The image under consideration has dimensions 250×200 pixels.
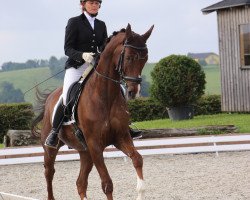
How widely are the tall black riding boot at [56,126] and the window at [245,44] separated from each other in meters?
15.8

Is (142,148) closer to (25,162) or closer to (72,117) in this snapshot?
(25,162)

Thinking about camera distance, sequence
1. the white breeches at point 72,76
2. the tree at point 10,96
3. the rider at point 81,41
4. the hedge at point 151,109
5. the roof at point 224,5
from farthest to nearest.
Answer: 1. the tree at point 10,96
2. the hedge at point 151,109
3. the roof at point 224,5
4. the white breeches at point 72,76
5. the rider at point 81,41

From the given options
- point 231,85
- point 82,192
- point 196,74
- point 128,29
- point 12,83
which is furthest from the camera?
point 12,83

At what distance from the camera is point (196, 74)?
76.4 feet

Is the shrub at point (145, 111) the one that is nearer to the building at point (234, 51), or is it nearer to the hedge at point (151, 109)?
the hedge at point (151, 109)

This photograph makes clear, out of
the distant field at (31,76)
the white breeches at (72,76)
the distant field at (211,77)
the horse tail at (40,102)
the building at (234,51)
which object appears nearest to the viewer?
the white breeches at (72,76)

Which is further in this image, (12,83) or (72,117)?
(12,83)

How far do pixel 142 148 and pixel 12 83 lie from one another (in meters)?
68.9

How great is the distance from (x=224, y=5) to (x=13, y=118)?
853 cm

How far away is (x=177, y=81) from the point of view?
23.0 meters

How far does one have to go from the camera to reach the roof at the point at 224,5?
23917 mm

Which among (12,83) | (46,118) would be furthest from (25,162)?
(12,83)

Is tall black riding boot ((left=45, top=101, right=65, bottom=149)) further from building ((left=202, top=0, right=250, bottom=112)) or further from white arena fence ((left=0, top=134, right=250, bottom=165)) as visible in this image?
building ((left=202, top=0, right=250, bottom=112))

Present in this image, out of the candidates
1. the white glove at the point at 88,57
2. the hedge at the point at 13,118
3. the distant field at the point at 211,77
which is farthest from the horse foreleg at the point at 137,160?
the distant field at the point at 211,77
